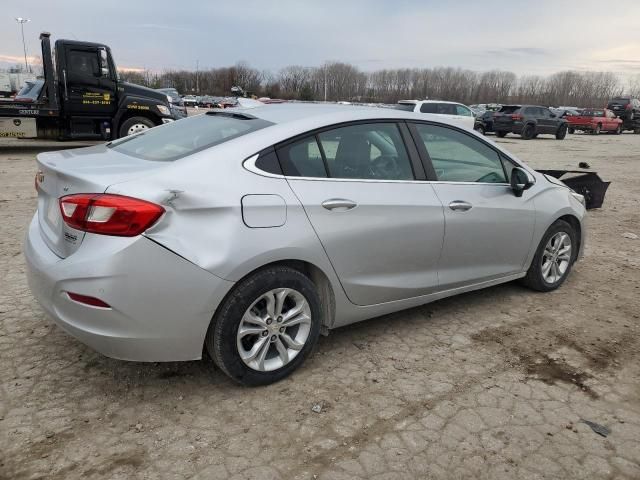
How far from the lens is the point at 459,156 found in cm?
397

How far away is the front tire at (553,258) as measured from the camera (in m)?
4.54

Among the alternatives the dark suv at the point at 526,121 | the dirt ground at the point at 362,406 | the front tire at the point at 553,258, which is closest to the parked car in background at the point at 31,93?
the dirt ground at the point at 362,406

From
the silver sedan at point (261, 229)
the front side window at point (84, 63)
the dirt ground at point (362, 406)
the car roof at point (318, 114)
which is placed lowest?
the dirt ground at point (362, 406)

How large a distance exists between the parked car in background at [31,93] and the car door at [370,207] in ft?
42.2

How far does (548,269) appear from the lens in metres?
4.66

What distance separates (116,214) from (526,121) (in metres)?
27.1

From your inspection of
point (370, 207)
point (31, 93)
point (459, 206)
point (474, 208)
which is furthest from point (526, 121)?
point (370, 207)

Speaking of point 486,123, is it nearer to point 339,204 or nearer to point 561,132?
point 561,132

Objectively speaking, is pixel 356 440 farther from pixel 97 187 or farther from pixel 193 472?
pixel 97 187

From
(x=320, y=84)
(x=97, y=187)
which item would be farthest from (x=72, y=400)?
(x=320, y=84)

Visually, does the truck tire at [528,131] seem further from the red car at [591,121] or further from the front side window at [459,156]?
the front side window at [459,156]

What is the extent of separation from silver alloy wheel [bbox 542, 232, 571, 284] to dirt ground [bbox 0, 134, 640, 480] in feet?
1.79

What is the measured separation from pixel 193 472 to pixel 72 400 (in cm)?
93

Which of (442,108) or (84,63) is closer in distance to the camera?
(84,63)
